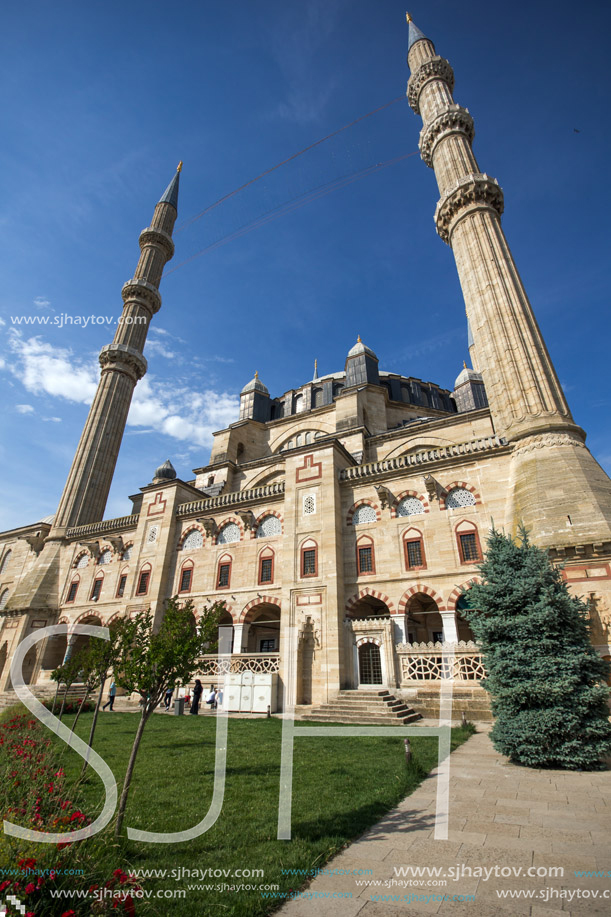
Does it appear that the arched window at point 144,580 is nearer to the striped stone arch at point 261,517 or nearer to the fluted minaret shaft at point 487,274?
the striped stone arch at point 261,517

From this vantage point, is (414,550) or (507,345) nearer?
(414,550)

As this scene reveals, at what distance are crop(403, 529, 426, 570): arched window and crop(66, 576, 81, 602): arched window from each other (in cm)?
1944

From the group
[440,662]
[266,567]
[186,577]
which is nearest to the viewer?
[440,662]

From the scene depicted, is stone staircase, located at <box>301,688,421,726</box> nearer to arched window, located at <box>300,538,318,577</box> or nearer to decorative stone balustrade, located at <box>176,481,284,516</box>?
arched window, located at <box>300,538,318,577</box>

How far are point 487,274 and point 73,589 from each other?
28.1 metres

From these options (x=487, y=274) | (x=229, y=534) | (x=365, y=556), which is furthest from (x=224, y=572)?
(x=487, y=274)

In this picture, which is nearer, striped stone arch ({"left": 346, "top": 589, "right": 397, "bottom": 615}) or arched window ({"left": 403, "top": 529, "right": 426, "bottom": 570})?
striped stone arch ({"left": 346, "top": 589, "right": 397, "bottom": 615})

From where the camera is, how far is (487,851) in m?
4.20

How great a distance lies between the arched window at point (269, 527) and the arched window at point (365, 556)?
3.95 metres

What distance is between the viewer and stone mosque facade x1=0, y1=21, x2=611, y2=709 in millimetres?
15086

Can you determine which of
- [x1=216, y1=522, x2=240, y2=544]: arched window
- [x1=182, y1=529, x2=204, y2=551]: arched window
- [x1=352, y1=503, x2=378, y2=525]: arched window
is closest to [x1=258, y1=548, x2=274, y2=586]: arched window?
[x1=216, y1=522, x2=240, y2=544]: arched window

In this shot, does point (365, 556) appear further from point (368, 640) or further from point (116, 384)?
point (116, 384)

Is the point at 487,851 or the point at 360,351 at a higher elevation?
the point at 360,351

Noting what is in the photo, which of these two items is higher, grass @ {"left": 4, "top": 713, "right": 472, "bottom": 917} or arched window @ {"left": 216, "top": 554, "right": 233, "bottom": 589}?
arched window @ {"left": 216, "top": 554, "right": 233, "bottom": 589}
